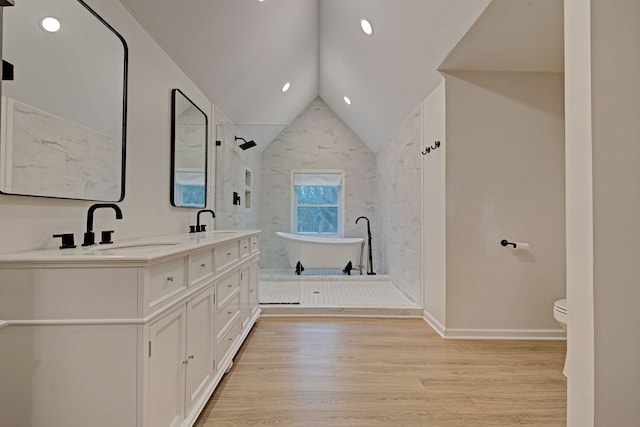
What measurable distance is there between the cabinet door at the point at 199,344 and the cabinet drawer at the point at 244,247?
72 cm

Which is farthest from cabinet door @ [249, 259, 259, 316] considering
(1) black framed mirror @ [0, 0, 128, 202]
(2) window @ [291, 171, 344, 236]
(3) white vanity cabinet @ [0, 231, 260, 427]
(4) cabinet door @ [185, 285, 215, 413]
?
(2) window @ [291, 171, 344, 236]

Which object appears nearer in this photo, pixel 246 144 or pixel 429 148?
pixel 429 148

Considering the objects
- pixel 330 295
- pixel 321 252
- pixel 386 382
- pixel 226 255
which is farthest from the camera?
pixel 321 252

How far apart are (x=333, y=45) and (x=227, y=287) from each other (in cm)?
320

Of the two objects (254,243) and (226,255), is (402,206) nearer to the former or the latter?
(254,243)

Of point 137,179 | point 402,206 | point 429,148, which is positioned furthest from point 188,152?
point 402,206

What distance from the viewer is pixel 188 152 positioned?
2822 mm

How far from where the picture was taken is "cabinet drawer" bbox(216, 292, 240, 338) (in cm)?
190

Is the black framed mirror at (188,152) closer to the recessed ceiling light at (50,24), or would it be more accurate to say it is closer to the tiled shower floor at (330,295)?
the recessed ceiling light at (50,24)

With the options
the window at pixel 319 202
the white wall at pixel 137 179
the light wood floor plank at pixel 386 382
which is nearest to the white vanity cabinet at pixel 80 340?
the white wall at pixel 137 179

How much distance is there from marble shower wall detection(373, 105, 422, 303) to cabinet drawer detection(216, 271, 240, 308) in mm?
1973

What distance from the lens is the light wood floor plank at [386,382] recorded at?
64.8 inches

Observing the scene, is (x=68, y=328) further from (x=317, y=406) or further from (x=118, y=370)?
(x=317, y=406)

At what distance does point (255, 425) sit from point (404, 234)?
A: 2.93m
